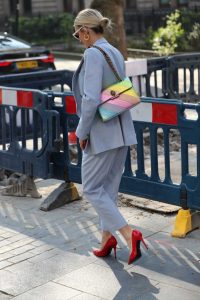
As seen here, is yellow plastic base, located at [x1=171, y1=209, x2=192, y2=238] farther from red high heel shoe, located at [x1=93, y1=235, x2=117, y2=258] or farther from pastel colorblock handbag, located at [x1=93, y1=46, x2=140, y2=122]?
pastel colorblock handbag, located at [x1=93, y1=46, x2=140, y2=122]

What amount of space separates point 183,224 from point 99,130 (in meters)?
1.26

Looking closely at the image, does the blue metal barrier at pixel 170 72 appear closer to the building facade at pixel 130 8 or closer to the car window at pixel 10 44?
the car window at pixel 10 44

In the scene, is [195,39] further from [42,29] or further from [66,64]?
[42,29]

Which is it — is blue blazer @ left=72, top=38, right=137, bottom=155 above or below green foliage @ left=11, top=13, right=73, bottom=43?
above

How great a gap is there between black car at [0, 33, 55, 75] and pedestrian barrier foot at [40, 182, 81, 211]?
5046 millimetres

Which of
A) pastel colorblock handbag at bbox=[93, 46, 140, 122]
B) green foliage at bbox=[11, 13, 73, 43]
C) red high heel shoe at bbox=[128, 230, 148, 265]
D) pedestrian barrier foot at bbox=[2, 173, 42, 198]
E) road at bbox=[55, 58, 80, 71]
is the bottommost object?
road at bbox=[55, 58, 80, 71]

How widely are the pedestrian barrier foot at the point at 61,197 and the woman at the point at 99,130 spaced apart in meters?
1.52

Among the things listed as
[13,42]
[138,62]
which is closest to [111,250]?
[138,62]

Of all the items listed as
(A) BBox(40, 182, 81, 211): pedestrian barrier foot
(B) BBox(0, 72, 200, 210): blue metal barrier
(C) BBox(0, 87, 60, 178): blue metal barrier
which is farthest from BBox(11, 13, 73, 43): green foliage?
(A) BBox(40, 182, 81, 211): pedestrian barrier foot

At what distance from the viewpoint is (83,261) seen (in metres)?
5.25

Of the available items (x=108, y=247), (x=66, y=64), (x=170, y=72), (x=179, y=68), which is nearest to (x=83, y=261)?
(x=108, y=247)

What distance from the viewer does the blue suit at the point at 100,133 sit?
483 centimetres

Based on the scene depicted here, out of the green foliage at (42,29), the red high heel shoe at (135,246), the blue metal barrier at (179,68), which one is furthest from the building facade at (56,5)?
the red high heel shoe at (135,246)

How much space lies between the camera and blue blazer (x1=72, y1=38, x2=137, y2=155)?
482 centimetres
